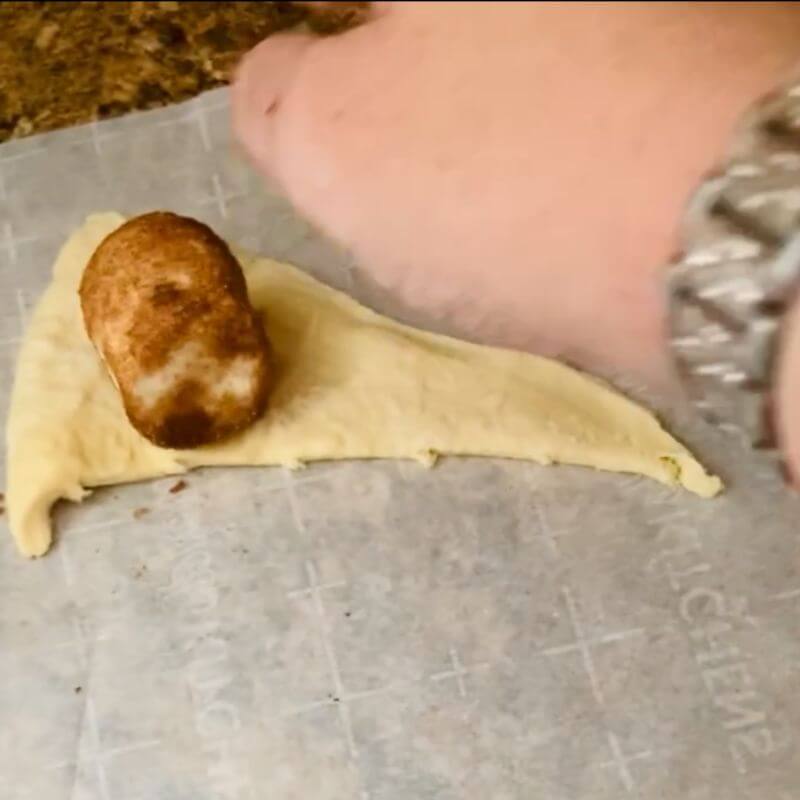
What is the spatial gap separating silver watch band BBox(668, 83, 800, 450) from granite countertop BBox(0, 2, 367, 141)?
21.7 inches

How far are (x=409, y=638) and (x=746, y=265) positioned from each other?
0.52 m

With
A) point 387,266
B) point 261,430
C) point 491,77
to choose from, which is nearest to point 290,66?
point 387,266

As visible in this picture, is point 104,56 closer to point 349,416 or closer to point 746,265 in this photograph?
point 349,416

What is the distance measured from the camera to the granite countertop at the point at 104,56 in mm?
854

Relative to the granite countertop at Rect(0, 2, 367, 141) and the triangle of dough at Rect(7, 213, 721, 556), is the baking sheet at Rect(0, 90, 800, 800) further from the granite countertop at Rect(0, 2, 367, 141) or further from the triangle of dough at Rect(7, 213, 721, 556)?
the granite countertop at Rect(0, 2, 367, 141)

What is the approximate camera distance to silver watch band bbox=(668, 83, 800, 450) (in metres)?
0.29

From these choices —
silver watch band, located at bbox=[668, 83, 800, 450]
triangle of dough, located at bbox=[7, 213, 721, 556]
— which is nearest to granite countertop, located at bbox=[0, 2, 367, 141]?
triangle of dough, located at bbox=[7, 213, 721, 556]

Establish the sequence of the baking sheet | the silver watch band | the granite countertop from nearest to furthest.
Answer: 1. the silver watch band
2. the baking sheet
3. the granite countertop

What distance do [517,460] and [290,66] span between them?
408mm

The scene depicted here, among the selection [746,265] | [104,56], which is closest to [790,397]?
[746,265]

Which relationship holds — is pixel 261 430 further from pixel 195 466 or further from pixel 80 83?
pixel 80 83

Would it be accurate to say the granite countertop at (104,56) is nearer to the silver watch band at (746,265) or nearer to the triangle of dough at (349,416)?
the triangle of dough at (349,416)

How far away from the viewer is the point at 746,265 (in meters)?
0.30

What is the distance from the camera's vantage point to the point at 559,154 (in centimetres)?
31
